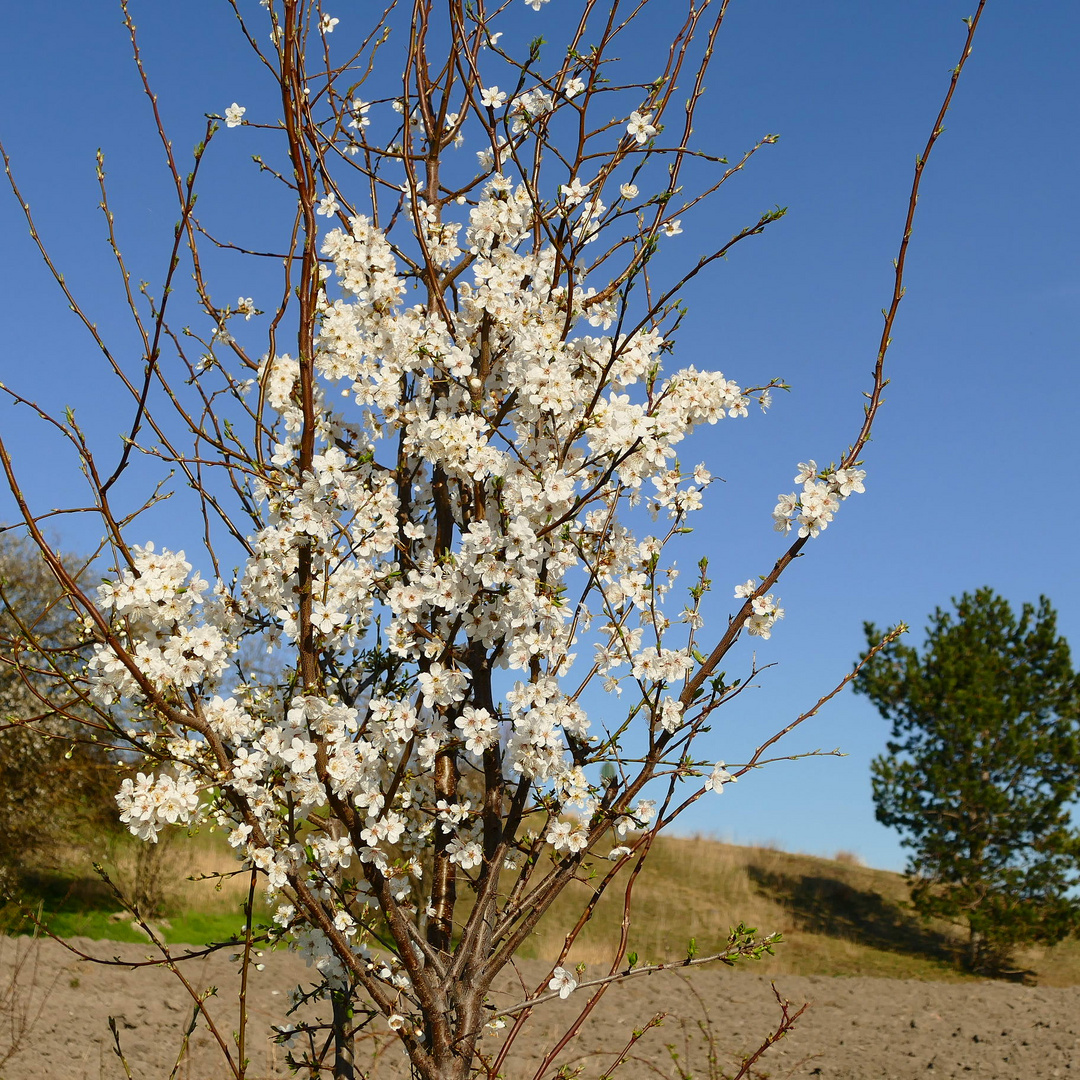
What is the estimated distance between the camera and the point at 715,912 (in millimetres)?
16797

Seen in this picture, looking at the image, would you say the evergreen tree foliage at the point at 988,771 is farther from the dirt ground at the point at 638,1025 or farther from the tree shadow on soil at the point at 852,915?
the dirt ground at the point at 638,1025

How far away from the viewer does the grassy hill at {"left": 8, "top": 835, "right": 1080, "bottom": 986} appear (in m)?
13.1

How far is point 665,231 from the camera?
10.2ft

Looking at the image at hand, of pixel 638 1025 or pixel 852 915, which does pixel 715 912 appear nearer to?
pixel 852 915

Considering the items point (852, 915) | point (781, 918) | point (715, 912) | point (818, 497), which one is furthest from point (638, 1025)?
point (852, 915)

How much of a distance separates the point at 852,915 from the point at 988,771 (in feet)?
15.2

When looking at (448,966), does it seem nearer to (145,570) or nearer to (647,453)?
(145,570)

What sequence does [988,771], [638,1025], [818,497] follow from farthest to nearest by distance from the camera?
[988,771] < [638,1025] < [818,497]

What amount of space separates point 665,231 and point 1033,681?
1501 centimetres

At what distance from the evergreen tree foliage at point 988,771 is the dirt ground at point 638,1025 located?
5.09 m

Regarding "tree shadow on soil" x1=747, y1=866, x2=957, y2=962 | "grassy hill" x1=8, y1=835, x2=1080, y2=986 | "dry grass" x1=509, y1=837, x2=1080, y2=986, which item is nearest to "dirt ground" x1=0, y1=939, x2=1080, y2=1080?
"grassy hill" x1=8, y1=835, x2=1080, y2=986

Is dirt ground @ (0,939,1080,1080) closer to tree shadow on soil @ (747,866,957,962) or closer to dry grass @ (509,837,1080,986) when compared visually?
dry grass @ (509,837,1080,986)

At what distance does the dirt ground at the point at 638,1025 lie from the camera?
652 cm

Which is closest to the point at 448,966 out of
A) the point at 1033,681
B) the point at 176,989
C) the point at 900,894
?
the point at 176,989
